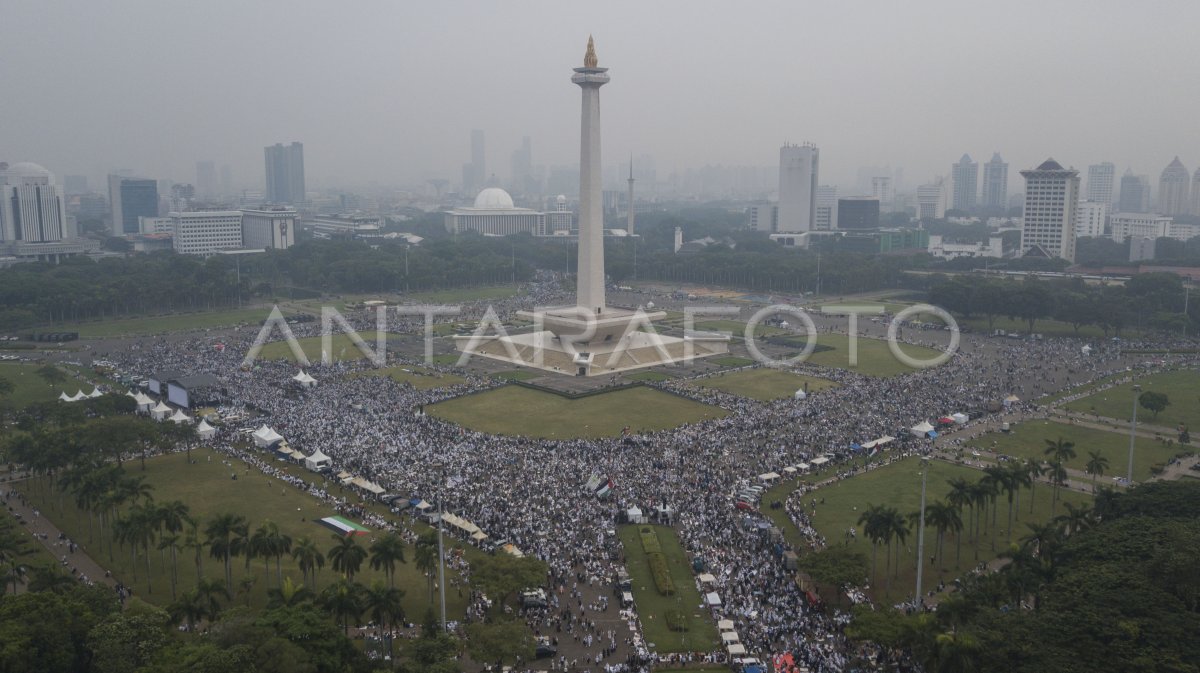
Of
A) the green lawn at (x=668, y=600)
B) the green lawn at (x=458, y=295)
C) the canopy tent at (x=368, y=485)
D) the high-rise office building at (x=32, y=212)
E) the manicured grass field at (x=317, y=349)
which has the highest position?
the high-rise office building at (x=32, y=212)

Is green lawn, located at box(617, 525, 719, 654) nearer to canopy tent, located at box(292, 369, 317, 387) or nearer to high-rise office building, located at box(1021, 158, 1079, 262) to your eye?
canopy tent, located at box(292, 369, 317, 387)

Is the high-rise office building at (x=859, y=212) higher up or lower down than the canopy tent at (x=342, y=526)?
higher up

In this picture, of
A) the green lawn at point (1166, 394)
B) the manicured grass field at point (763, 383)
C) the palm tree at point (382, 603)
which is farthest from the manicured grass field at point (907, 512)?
the green lawn at point (1166, 394)

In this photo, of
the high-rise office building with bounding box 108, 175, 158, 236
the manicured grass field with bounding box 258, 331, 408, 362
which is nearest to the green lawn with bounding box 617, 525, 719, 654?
the manicured grass field with bounding box 258, 331, 408, 362

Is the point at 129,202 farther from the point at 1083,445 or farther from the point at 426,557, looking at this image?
the point at 1083,445

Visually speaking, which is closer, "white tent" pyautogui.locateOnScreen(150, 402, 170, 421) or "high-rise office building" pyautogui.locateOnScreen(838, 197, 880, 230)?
"white tent" pyautogui.locateOnScreen(150, 402, 170, 421)

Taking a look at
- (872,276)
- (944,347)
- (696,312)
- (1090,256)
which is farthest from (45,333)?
(1090,256)

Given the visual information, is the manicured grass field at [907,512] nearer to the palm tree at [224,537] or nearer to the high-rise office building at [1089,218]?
the palm tree at [224,537]
